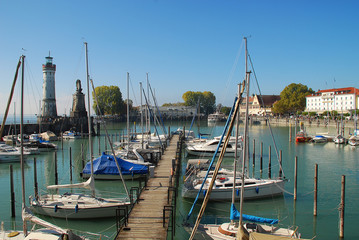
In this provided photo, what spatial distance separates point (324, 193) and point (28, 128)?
226ft

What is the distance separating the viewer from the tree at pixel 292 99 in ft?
440

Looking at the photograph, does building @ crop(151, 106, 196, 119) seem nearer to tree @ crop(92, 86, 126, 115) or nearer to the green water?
tree @ crop(92, 86, 126, 115)

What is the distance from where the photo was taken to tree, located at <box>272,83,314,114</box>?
440 ft

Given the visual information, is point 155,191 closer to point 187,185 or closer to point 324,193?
point 187,185

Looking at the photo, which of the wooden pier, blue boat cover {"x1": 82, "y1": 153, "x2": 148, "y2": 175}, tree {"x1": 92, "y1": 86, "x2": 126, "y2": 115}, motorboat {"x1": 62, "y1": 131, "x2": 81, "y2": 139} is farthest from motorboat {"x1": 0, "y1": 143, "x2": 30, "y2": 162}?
tree {"x1": 92, "y1": 86, "x2": 126, "y2": 115}

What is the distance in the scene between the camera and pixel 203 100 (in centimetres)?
19075

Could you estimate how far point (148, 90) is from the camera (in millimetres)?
54906

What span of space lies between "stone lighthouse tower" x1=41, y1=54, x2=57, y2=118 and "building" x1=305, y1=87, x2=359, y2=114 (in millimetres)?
94818

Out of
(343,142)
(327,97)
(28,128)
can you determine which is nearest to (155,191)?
(343,142)

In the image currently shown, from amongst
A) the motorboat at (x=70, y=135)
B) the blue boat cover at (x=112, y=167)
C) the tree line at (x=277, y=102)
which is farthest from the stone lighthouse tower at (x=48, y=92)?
the blue boat cover at (x=112, y=167)

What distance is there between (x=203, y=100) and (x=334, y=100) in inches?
Result: 3175

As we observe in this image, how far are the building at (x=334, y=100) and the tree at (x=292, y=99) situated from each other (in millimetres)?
2964

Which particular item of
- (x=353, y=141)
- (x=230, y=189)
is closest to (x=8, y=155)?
(x=230, y=189)

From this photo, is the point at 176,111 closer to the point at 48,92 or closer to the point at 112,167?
the point at 48,92
